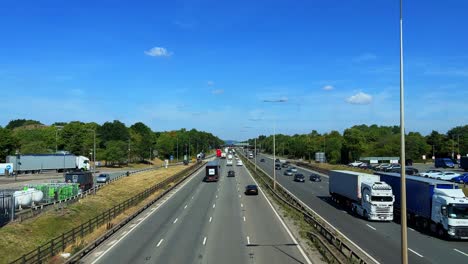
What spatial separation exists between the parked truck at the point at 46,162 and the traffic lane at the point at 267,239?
220ft

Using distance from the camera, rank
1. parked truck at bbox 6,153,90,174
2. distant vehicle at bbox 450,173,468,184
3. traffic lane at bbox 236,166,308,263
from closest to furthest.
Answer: traffic lane at bbox 236,166,308,263, distant vehicle at bbox 450,173,468,184, parked truck at bbox 6,153,90,174

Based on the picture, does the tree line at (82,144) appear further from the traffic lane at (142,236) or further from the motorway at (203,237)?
the motorway at (203,237)

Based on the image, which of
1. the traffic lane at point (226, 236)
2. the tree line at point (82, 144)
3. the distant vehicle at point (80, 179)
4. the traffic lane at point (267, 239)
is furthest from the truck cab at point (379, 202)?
the tree line at point (82, 144)

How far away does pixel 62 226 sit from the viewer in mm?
37031

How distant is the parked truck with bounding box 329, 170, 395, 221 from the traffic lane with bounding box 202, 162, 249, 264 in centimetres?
1007

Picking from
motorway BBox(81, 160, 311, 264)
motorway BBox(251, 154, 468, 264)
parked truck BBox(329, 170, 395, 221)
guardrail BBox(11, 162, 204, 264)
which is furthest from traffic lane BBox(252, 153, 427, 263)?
guardrail BBox(11, 162, 204, 264)

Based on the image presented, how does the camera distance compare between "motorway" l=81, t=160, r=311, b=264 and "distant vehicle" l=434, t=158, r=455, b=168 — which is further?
"distant vehicle" l=434, t=158, r=455, b=168

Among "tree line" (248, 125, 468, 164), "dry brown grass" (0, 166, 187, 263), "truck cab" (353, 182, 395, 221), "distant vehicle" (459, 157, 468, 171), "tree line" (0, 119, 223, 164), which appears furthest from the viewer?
"tree line" (248, 125, 468, 164)

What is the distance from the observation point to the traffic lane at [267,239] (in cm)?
2194

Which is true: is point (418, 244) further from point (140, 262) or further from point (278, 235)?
point (140, 262)

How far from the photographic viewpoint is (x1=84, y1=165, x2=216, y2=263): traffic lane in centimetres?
2241

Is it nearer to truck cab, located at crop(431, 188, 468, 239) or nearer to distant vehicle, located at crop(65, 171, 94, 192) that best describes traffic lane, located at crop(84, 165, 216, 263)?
distant vehicle, located at crop(65, 171, 94, 192)

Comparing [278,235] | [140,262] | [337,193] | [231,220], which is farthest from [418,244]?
[337,193]

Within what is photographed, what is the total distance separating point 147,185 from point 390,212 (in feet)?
148
